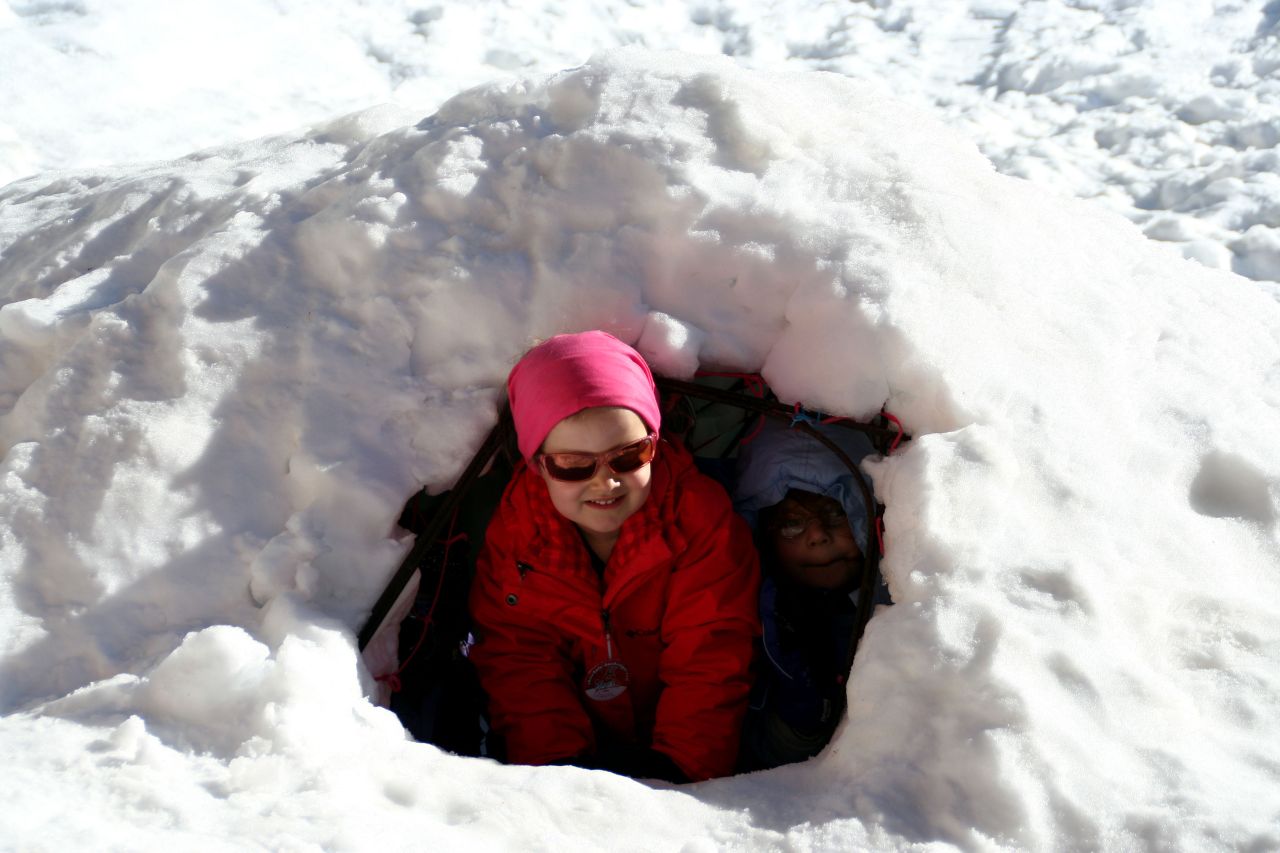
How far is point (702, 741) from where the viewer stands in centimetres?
232

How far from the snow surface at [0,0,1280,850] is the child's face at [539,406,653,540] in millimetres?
258

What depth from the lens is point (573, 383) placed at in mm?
2146

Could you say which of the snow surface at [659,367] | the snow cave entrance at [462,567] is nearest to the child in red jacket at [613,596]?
the snow cave entrance at [462,567]

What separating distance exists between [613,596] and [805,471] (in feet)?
1.96

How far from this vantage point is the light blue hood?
260 centimetres

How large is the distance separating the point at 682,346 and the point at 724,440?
0.67 m

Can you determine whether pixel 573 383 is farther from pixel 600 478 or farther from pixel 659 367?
pixel 659 367

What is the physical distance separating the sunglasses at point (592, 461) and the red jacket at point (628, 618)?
194 millimetres

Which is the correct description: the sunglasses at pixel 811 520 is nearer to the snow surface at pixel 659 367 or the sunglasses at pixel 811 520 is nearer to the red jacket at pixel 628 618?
the red jacket at pixel 628 618

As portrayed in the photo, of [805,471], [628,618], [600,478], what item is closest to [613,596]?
[628,618]

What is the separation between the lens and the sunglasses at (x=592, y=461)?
2178 millimetres

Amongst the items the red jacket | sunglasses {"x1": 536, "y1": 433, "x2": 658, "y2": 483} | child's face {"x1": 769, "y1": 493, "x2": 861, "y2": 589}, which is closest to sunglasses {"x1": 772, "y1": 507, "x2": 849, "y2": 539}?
child's face {"x1": 769, "y1": 493, "x2": 861, "y2": 589}

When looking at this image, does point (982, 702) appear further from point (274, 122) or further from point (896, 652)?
point (274, 122)

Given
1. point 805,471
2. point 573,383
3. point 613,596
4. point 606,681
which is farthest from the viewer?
point 805,471
